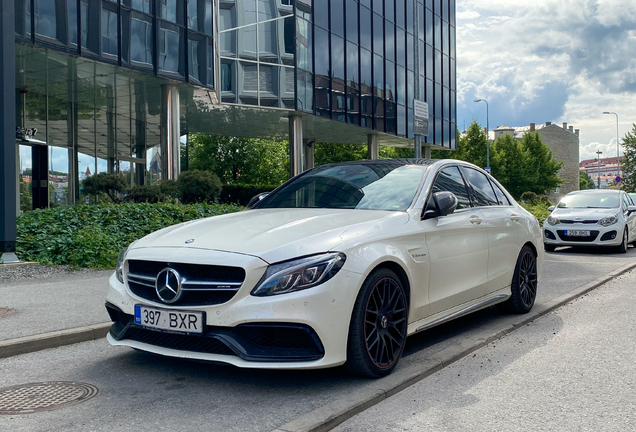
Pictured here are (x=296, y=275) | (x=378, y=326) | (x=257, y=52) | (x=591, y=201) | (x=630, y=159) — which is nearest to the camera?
(x=296, y=275)

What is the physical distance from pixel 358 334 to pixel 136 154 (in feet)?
78.4

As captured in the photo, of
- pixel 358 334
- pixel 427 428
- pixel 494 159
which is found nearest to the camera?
pixel 427 428

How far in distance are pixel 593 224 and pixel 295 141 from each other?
13465 mm

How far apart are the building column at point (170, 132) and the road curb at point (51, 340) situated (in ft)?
46.9

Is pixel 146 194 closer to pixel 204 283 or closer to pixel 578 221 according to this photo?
pixel 578 221

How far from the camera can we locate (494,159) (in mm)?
64938

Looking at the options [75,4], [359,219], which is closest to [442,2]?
[75,4]

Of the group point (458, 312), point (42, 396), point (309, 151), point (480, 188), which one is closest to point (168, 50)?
point (480, 188)

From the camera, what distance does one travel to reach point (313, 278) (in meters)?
3.86

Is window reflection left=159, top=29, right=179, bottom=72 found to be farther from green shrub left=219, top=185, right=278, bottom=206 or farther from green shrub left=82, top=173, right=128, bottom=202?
green shrub left=219, top=185, right=278, bottom=206

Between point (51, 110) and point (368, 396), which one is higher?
point (51, 110)

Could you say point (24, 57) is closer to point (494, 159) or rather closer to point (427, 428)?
point (427, 428)

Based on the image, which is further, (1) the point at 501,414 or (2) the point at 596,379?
(2) the point at 596,379

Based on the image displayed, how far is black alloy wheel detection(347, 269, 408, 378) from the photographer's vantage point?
4.04 meters
